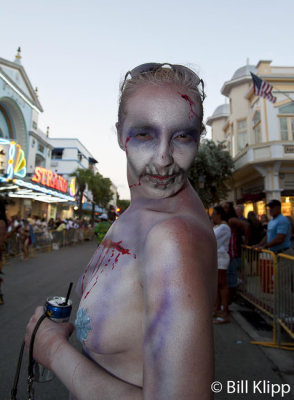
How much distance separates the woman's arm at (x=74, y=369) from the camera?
0.68 metres

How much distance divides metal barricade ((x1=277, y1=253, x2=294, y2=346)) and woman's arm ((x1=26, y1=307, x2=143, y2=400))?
365cm

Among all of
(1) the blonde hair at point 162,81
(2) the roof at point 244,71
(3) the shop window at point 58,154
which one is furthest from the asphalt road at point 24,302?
(3) the shop window at point 58,154

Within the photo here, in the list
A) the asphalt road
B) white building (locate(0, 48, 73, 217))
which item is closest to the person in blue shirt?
the asphalt road

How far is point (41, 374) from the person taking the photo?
3.30ft

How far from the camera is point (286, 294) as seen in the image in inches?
146

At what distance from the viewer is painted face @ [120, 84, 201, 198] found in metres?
0.77

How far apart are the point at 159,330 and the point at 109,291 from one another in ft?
0.68

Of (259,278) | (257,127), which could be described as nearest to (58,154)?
(257,127)

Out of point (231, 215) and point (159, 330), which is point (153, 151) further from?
point (231, 215)

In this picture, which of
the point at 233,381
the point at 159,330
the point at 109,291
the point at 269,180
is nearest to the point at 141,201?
the point at 109,291

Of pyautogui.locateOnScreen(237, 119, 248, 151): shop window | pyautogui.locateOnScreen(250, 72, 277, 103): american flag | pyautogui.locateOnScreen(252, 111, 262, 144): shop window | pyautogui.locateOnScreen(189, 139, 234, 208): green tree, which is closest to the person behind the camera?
pyautogui.locateOnScreen(250, 72, 277, 103): american flag

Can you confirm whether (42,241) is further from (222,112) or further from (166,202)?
(222,112)

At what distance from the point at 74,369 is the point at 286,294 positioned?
3809mm

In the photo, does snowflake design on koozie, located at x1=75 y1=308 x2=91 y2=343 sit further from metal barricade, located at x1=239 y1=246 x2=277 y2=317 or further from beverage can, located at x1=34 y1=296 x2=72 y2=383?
metal barricade, located at x1=239 y1=246 x2=277 y2=317
